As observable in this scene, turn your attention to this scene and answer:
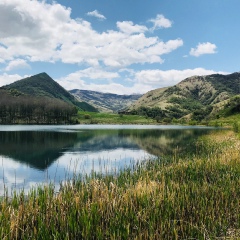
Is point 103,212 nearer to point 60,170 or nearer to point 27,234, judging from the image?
point 27,234

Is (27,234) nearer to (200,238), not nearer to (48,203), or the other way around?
(48,203)

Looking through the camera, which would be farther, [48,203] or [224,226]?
[48,203]

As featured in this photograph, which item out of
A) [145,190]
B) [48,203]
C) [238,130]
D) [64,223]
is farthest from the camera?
[238,130]

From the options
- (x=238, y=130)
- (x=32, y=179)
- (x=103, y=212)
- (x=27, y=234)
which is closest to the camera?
(x=27, y=234)

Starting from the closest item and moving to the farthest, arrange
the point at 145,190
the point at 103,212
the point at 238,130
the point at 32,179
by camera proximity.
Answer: the point at 103,212
the point at 145,190
the point at 32,179
the point at 238,130

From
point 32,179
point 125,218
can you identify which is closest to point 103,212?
point 125,218

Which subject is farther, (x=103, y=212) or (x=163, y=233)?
(x=103, y=212)

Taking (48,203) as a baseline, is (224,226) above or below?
below

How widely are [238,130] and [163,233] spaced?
85.4 m

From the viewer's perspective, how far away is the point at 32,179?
110ft

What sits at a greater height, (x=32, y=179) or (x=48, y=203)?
(x=48, y=203)

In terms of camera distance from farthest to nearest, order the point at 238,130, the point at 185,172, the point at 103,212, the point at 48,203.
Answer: the point at 238,130
the point at 185,172
the point at 48,203
the point at 103,212

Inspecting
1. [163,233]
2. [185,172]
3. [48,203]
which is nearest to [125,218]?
[163,233]

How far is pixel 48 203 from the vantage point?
15.1 meters
